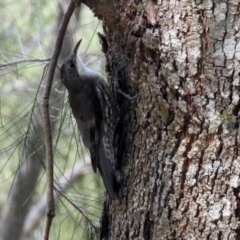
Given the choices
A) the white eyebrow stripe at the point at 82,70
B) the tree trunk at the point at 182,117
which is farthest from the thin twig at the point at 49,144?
the white eyebrow stripe at the point at 82,70

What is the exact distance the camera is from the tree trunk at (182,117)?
160cm

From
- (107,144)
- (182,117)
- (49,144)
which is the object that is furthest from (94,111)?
(182,117)

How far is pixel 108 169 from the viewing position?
6.78ft

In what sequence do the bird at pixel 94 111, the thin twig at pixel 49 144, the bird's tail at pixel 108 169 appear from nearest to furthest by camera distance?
the thin twig at pixel 49 144 < the bird's tail at pixel 108 169 < the bird at pixel 94 111

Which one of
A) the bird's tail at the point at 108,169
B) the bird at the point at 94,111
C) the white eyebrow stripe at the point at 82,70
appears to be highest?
the white eyebrow stripe at the point at 82,70

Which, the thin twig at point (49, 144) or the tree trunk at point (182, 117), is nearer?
the tree trunk at point (182, 117)

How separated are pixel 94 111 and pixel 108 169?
39cm

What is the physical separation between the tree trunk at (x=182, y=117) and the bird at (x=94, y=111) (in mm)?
216

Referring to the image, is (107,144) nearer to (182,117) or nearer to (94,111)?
(94,111)

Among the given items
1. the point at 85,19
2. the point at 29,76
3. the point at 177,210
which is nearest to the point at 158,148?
the point at 177,210

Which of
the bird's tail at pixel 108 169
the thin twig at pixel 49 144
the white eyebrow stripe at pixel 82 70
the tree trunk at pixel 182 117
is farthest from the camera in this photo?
the white eyebrow stripe at pixel 82 70

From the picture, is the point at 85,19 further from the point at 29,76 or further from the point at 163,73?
the point at 163,73

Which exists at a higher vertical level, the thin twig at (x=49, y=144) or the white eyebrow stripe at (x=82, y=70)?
the white eyebrow stripe at (x=82, y=70)

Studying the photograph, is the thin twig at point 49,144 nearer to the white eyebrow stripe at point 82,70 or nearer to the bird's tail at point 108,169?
the bird's tail at point 108,169
